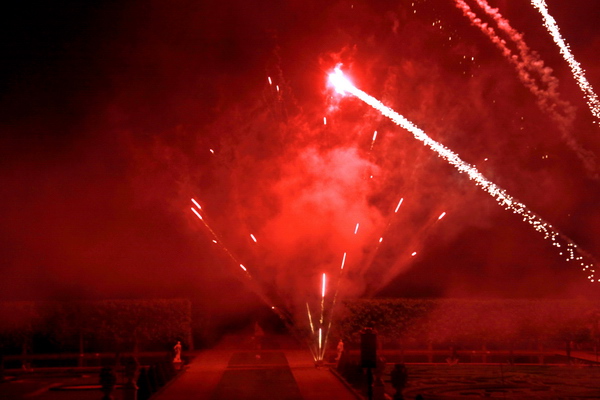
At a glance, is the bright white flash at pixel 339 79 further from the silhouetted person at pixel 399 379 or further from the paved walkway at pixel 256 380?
the silhouetted person at pixel 399 379

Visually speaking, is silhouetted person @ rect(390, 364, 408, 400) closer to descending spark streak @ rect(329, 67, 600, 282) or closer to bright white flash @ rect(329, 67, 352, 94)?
descending spark streak @ rect(329, 67, 600, 282)

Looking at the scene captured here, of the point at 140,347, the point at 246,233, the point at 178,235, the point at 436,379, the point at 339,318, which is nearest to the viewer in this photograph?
the point at 436,379

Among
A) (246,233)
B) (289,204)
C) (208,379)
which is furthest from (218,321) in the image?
(208,379)

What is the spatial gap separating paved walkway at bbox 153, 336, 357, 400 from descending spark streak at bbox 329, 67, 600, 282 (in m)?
9.99

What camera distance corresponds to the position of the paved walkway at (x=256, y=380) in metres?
20.8

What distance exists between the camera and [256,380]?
Answer: 80.7 ft

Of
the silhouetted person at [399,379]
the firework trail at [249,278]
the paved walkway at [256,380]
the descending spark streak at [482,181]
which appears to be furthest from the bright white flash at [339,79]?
the firework trail at [249,278]

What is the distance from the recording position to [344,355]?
25328mm

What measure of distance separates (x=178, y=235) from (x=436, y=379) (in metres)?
20.8

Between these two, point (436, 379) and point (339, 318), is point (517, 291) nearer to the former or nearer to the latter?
point (339, 318)

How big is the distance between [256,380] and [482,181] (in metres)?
19.7

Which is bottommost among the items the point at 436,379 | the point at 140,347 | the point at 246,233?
the point at 436,379

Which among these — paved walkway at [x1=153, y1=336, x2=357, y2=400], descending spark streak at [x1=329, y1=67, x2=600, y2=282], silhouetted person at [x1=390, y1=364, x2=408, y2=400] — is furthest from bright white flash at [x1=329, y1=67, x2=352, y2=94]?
silhouetted person at [x1=390, y1=364, x2=408, y2=400]

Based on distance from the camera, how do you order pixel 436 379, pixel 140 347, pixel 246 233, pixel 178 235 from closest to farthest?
pixel 436 379 → pixel 140 347 → pixel 246 233 → pixel 178 235
